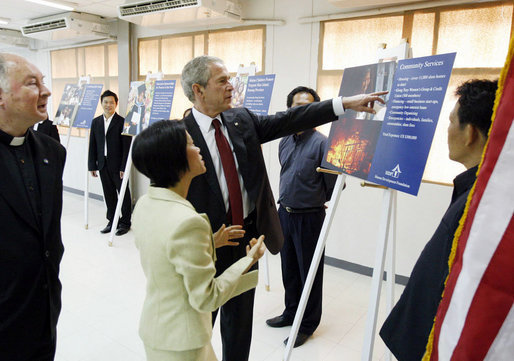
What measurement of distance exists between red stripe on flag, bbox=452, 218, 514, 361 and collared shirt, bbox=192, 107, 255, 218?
1.16 metres

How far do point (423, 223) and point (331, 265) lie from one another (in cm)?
106

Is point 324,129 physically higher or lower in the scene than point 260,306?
higher

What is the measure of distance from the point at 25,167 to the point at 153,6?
3357 millimetres

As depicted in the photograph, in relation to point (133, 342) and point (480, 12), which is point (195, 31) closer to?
point (480, 12)

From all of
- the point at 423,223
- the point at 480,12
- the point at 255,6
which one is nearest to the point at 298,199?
the point at 423,223

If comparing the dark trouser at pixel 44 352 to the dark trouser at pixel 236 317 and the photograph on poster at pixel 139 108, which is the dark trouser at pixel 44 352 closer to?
the dark trouser at pixel 236 317

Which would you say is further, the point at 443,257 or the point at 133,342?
the point at 133,342

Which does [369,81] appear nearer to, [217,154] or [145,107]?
[217,154]

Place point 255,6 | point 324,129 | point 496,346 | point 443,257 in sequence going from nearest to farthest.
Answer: point 496,346 → point 443,257 → point 324,129 → point 255,6

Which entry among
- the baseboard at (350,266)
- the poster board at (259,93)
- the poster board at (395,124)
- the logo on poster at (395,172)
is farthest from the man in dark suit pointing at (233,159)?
the baseboard at (350,266)

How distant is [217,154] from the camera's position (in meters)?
1.66

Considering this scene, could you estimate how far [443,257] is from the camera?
0.97 meters

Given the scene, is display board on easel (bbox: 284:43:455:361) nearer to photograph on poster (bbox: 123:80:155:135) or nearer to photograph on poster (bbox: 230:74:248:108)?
photograph on poster (bbox: 230:74:248:108)

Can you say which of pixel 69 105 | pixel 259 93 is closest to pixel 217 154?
pixel 259 93
